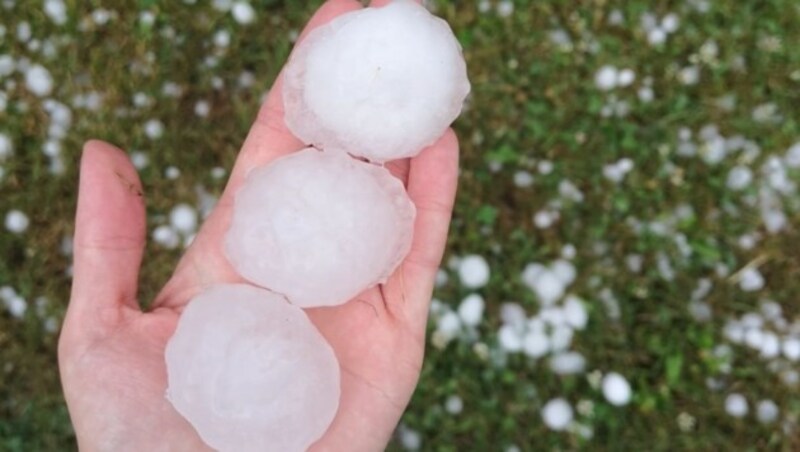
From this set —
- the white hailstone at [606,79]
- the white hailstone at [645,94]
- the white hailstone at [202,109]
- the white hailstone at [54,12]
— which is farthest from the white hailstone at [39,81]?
the white hailstone at [645,94]

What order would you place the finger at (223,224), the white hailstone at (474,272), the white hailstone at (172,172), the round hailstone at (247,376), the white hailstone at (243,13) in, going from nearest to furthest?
the round hailstone at (247,376) → the finger at (223,224) → the white hailstone at (474,272) → the white hailstone at (172,172) → the white hailstone at (243,13)

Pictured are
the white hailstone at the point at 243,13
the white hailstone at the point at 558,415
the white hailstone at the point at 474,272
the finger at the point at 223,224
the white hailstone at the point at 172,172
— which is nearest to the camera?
the finger at the point at 223,224

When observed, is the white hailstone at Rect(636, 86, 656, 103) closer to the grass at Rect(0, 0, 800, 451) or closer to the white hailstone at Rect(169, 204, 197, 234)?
the grass at Rect(0, 0, 800, 451)

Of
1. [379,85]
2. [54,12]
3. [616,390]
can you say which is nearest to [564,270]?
[616,390]

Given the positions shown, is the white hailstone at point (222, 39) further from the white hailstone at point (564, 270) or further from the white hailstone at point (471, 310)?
the white hailstone at point (564, 270)

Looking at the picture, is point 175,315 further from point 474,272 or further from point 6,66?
point 6,66
